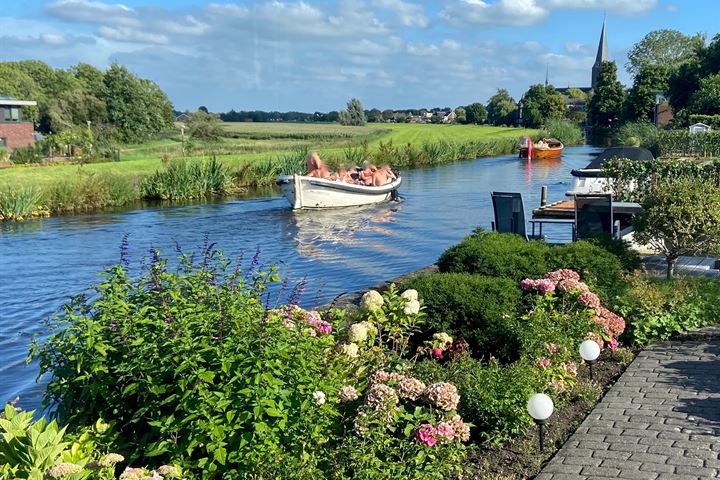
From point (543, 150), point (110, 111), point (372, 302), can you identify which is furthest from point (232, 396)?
point (110, 111)

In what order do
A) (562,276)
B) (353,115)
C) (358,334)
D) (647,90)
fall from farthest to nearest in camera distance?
(353,115) → (647,90) → (562,276) → (358,334)

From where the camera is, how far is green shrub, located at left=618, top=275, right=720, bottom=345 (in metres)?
7.23

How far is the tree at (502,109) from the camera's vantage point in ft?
421

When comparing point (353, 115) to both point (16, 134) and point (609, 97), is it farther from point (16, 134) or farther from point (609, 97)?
point (16, 134)

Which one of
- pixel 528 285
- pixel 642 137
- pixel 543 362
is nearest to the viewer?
pixel 543 362

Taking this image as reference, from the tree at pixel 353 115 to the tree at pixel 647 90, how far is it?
3606cm

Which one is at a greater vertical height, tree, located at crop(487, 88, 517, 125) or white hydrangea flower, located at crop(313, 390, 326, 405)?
tree, located at crop(487, 88, 517, 125)

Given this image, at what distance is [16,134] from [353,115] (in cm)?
5629

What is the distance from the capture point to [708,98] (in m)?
58.9

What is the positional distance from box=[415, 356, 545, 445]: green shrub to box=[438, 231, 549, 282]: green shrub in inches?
110

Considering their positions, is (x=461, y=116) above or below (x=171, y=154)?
above

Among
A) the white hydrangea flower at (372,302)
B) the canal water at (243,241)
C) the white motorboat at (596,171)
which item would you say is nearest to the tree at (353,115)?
the canal water at (243,241)

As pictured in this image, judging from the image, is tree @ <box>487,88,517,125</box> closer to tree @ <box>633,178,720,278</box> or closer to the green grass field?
the green grass field

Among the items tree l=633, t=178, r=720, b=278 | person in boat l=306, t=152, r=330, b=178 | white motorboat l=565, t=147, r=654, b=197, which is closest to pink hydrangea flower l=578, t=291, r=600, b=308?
tree l=633, t=178, r=720, b=278
